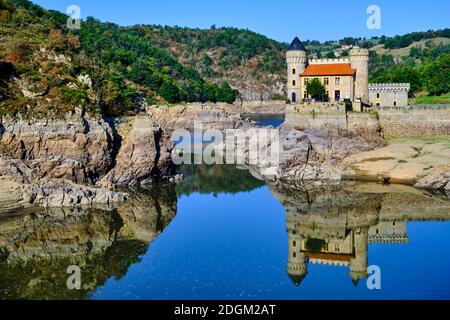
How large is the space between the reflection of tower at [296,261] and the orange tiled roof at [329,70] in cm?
3330

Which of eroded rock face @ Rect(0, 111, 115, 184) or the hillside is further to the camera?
the hillside

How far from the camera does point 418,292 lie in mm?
28094

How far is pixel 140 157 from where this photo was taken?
53875mm

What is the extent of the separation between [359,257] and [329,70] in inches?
1500

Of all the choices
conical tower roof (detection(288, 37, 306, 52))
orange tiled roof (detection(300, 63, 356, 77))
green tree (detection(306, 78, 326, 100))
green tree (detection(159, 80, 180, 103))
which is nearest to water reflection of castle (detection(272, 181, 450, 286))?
green tree (detection(306, 78, 326, 100))

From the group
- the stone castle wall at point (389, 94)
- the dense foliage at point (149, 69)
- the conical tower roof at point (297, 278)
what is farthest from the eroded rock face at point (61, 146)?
the dense foliage at point (149, 69)

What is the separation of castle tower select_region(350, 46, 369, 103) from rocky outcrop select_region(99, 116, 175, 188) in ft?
83.3

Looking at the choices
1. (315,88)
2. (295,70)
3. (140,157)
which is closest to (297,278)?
(140,157)

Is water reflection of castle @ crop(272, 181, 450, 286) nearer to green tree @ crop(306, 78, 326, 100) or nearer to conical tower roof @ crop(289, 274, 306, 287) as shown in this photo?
conical tower roof @ crop(289, 274, 306, 287)

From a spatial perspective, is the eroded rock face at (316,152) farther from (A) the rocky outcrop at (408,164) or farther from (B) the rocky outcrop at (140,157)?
(B) the rocky outcrop at (140,157)

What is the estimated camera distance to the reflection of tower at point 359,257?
103 feet

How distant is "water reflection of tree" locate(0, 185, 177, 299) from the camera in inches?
1196
